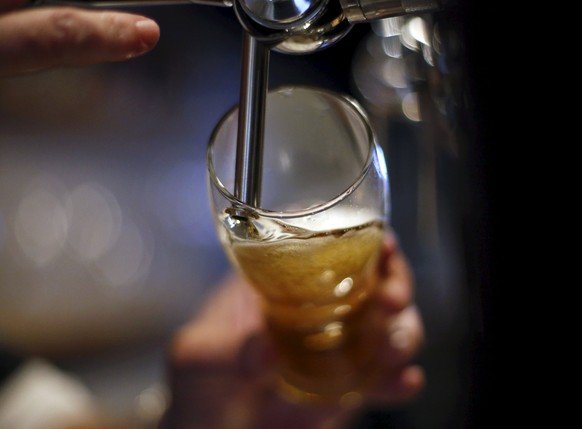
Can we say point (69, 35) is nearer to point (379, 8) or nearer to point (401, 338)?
point (379, 8)

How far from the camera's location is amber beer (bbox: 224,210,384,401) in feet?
1.57

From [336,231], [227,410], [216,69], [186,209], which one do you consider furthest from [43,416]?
[216,69]

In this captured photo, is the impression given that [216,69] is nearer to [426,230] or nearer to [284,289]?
[426,230]

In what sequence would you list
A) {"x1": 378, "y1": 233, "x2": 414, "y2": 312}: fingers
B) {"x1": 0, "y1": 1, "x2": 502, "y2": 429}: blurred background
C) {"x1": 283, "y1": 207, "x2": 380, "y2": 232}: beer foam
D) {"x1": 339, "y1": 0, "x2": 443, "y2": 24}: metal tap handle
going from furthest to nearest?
{"x1": 0, "y1": 1, "x2": 502, "y2": 429}: blurred background → {"x1": 378, "y1": 233, "x2": 414, "y2": 312}: fingers → {"x1": 283, "y1": 207, "x2": 380, "y2": 232}: beer foam → {"x1": 339, "y1": 0, "x2": 443, "y2": 24}: metal tap handle

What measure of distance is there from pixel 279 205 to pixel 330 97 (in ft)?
0.32

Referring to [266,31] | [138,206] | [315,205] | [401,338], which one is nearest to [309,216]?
[315,205]

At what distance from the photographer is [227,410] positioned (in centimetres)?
78

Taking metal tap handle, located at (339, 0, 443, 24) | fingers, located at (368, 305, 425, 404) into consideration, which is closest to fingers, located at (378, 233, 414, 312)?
fingers, located at (368, 305, 425, 404)

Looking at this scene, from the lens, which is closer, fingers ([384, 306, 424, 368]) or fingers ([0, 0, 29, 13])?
fingers ([0, 0, 29, 13])

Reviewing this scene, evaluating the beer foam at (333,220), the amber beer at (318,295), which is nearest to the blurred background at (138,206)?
the amber beer at (318,295)

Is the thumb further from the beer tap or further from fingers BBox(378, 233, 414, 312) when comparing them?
fingers BBox(378, 233, 414, 312)

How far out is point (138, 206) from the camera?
1536 millimetres

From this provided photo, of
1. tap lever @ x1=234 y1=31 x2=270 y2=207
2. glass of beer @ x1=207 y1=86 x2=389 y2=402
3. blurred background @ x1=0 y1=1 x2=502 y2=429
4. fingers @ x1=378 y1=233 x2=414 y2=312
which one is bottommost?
blurred background @ x1=0 y1=1 x2=502 y2=429

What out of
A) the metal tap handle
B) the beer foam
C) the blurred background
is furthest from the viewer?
the blurred background
